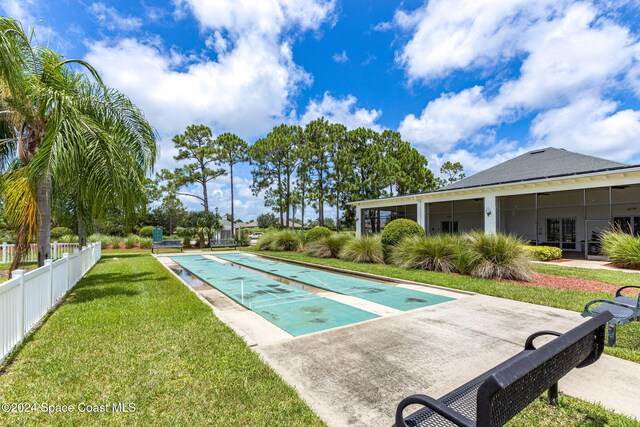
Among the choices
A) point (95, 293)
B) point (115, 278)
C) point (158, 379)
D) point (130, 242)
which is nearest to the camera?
point (158, 379)

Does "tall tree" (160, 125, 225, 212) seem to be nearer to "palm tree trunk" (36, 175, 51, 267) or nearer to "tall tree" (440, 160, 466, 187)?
"palm tree trunk" (36, 175, 51, 267)

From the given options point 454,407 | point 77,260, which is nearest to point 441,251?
point 454,407

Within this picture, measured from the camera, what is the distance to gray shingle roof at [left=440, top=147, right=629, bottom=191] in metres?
16.4

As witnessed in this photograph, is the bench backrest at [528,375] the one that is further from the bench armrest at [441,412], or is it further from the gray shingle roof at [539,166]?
the gray shingle roof at [539,166]

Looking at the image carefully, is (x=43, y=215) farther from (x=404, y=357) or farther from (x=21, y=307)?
(x=404, y=357)

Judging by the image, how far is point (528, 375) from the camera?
1.73 metres

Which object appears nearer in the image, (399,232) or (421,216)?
(399,232)

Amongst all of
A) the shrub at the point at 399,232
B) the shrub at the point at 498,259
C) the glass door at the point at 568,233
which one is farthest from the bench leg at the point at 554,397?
the glass door at the point at 568,233

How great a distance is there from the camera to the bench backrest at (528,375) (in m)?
1.51

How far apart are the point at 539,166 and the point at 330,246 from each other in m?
14.1

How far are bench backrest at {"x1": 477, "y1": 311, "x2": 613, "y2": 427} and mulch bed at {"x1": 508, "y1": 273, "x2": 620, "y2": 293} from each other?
6.84m

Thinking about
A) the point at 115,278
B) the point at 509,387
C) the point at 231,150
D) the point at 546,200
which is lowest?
the point at 115,278

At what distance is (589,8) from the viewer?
32.7ft

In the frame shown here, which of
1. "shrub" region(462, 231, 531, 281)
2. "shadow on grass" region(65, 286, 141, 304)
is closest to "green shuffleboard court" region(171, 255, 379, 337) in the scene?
"shadow on grass" region(65, 286, 141, 304)
